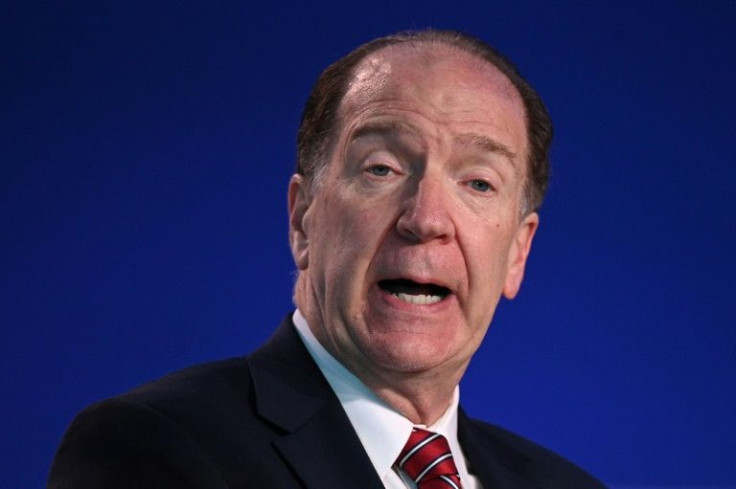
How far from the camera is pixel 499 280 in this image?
6.72ft

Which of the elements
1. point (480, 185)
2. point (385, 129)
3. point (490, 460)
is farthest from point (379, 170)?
point (490, 460)

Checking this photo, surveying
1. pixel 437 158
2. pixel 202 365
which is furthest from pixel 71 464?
pixel 437 158

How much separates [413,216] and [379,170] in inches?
5.2

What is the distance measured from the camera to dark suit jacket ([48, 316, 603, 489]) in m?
1.63

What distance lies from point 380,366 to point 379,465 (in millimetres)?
163

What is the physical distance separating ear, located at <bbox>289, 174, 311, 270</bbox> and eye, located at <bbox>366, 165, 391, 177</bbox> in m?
0.18

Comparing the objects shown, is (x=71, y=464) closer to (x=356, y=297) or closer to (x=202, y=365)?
(x=202, y=365)

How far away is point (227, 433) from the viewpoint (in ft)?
5.82

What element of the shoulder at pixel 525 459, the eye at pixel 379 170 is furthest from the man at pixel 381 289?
the shoulder at pixel 525 459

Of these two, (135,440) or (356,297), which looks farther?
(356,297)

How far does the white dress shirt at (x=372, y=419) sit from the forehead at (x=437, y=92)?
16.6 inches

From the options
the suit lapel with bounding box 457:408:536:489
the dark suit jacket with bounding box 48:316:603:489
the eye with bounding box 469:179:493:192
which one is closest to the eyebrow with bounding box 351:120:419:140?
the eye with bounding box 469:179:493:192

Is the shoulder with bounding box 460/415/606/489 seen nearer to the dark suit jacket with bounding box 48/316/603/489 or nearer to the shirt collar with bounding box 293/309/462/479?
the shirt collar with bounding box 293/309/462/479

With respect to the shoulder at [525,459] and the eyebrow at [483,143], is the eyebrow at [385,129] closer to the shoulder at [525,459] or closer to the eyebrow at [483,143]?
the eyebrow at [483,143]
